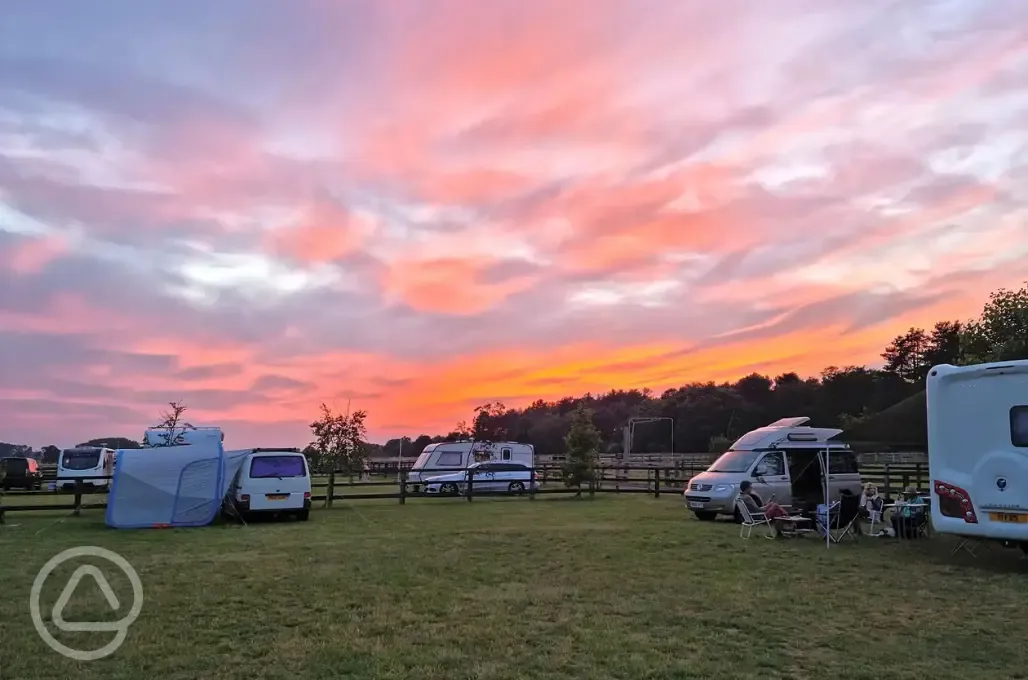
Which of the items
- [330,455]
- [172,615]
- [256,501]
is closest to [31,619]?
[172,615]

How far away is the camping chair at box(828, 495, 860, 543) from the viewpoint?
491 inches

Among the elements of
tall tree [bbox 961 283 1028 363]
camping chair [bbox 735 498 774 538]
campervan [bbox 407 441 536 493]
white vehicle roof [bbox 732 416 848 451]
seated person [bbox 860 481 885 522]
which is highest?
tall tree [bbox 961 283 1028 363]

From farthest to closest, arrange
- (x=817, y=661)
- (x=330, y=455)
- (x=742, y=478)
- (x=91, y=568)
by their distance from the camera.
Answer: (x=330, y=455), (x=742, y=478), (x=91, y=568), (x=817, y=661)

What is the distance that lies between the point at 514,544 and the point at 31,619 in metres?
6.59

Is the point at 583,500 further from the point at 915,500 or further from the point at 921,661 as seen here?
the point at 921,661

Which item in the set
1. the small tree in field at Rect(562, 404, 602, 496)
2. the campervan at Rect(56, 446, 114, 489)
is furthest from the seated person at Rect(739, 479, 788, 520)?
the campervan at Rect(56, 446, 114, 489)

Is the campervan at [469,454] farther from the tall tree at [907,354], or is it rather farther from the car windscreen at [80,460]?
the tall tree at [907,354]

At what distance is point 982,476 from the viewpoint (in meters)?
9.73

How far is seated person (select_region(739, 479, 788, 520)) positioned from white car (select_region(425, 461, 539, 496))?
9669 millimetres

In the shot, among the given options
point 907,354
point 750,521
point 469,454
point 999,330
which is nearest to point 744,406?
point 907,354

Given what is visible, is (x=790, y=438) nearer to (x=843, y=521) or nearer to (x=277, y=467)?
(x=843, y=521)

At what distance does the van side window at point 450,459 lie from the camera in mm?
29938

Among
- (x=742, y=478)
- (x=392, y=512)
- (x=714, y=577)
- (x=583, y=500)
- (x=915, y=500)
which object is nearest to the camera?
(x=714, y=577)

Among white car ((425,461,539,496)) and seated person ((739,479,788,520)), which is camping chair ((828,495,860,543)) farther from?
white car ((425,461,539,496))
